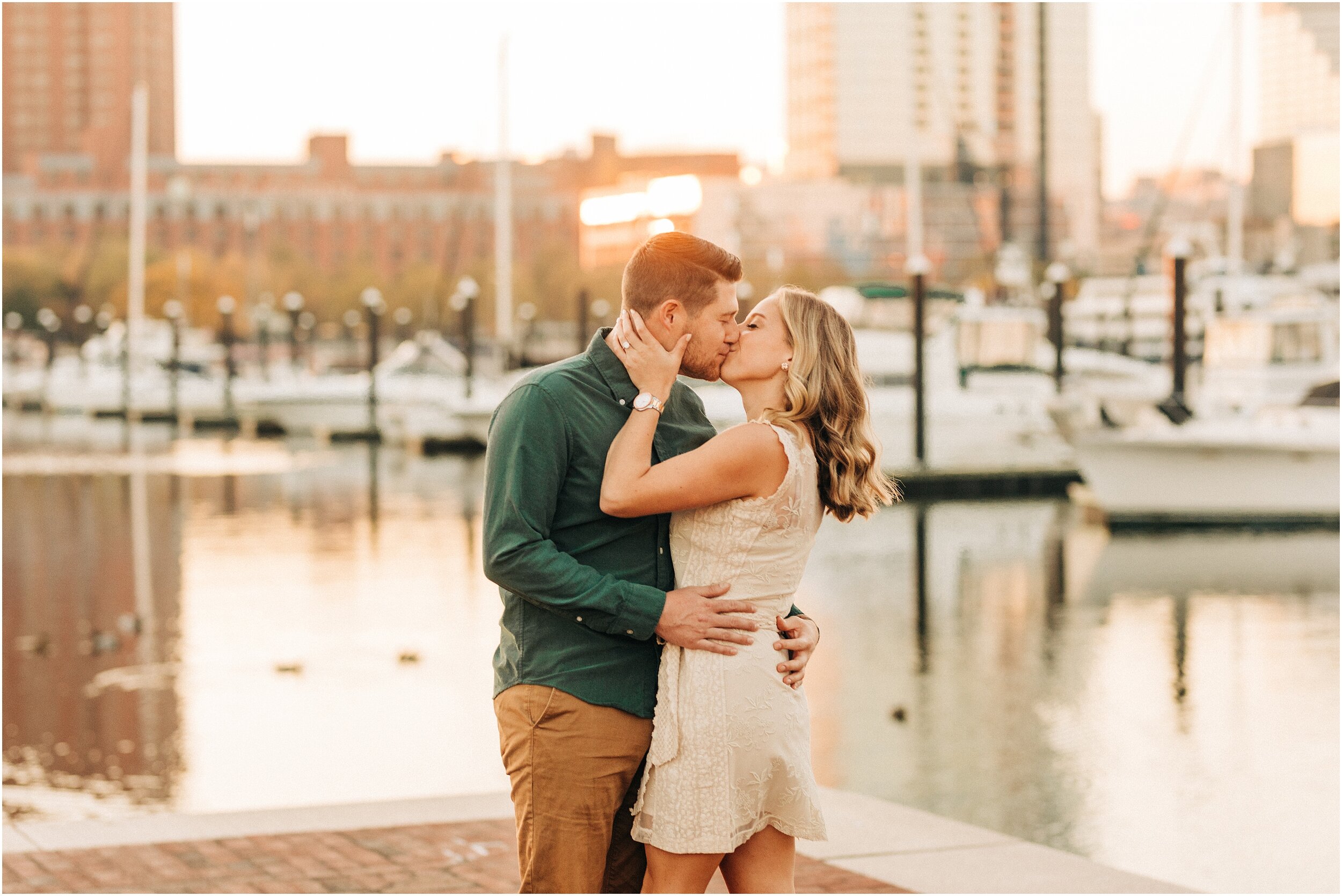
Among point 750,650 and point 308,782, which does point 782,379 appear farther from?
point 308,782

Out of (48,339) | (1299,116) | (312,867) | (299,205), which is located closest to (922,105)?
(299,205)

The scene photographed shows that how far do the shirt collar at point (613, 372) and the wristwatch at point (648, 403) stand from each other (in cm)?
9

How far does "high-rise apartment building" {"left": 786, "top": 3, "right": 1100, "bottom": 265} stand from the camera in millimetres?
160000

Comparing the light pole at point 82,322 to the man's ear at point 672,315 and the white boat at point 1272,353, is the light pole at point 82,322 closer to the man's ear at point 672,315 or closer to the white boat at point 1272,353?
the white boat at point 1272,353

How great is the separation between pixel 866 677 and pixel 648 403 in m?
7.97

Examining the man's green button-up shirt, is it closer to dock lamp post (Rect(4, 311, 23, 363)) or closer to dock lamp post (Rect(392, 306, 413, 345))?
dock lamp post (Rect(4, 311, 23, 363))

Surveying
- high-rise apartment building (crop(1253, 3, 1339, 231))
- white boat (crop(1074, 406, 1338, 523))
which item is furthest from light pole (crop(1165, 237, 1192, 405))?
high-rise apartment building (crop(1253, 3, 1339, 231))

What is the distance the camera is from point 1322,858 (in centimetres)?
703

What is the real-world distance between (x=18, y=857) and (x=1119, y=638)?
896cm

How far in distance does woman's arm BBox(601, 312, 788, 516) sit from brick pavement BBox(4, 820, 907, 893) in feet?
7.71

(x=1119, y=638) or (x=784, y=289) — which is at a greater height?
(x=784, y=289)

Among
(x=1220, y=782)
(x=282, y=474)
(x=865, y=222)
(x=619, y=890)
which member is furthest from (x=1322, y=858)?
(x=865, y=222)

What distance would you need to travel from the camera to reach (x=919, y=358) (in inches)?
1074

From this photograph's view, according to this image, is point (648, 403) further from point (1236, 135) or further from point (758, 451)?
point (1236, 135)
